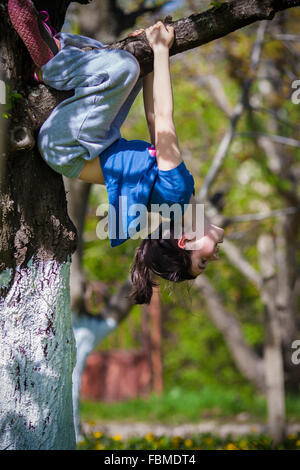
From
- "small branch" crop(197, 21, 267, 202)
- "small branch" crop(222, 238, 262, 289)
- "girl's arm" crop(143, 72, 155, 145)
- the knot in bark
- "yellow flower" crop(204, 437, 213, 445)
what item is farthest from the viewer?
"small branch" crop(222, 238, 262, 289)

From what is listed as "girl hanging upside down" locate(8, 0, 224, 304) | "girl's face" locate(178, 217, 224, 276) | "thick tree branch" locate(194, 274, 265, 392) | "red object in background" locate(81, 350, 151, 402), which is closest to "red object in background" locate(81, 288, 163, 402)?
"red object in background" locate(81, 350, 151, 402)

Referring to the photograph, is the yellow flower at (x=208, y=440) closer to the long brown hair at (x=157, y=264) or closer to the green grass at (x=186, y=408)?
the long brown hair at (x=157, y=264)

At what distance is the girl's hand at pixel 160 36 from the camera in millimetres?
2748

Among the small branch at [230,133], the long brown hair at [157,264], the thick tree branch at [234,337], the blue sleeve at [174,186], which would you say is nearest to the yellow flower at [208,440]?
the long brown hair at [157,264]

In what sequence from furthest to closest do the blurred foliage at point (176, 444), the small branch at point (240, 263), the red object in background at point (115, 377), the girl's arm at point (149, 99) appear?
the red object in background at point (115, 377)
the small branch at point (240, 263)
the blurred foliage at point (176, 444)
the girl's arm at point (149, 99)

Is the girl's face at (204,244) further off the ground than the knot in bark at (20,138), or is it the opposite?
the knot in bark at (20,138)

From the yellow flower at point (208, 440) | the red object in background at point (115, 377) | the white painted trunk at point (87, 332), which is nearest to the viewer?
the yellow flower at point (208, 440)

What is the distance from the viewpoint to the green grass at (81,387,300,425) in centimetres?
805

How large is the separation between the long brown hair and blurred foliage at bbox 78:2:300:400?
203 cm

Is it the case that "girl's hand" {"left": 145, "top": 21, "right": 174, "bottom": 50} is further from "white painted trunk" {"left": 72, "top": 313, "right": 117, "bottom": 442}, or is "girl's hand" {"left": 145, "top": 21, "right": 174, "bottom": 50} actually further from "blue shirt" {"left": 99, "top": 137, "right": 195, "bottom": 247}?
"white painted trunk" {"left": 72, "top": 313, "right": 117, "bottom": 442}

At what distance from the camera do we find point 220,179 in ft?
31.8

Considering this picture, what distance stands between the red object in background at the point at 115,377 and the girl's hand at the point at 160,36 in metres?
8.48

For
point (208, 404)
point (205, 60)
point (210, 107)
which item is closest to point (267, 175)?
point (205, 60)

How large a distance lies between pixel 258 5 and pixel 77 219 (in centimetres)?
299
